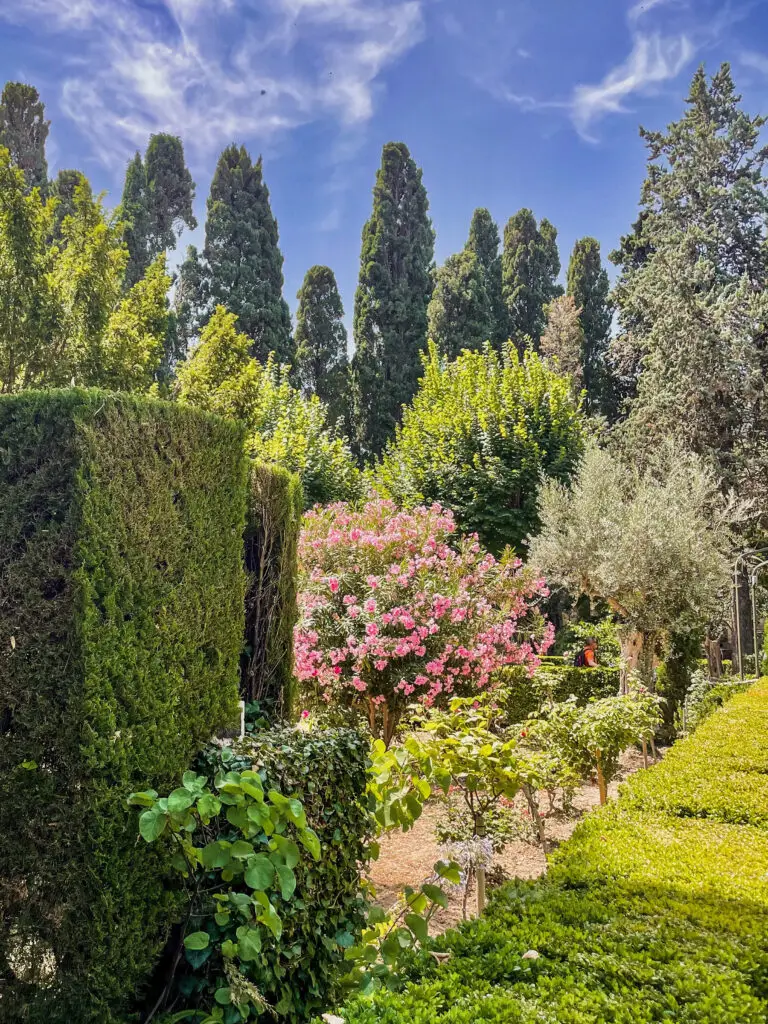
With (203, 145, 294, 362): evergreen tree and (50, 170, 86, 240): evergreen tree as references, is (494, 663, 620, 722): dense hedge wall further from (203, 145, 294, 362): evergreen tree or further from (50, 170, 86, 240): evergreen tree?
(50, 170, 86, 240): evergreen tree

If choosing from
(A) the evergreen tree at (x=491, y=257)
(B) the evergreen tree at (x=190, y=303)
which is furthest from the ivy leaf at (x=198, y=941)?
(A) the evergreen tree at (x=491, y=257)

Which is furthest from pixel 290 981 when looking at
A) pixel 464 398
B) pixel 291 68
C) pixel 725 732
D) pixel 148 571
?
pixel 464 398

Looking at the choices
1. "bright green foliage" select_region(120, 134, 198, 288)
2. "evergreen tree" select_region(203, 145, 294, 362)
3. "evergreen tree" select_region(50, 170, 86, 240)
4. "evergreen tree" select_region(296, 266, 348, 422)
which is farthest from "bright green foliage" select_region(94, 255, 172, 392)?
"bright green foliage" select_region(120, 134, 198, 288)

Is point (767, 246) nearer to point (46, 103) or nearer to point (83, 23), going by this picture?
point (83, 23)

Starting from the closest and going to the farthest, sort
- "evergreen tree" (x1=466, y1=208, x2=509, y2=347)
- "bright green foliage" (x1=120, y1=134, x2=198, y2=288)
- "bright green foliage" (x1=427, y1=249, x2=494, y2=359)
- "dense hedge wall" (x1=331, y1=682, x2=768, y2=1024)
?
"dense hedge wall" (x1=331, y1=682, x2=768, y2=1024) < "bright green foliage" (x1=427, y1=249, x2=494, y2=359) < "bright green foliage" (x1=120, y1=134, x2=198, y2=288) < "evergreen tree" (x1=466, y1=208, x2=509, y2=347)

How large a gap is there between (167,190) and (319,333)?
7.92 meters

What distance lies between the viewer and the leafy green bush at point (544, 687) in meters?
7.83

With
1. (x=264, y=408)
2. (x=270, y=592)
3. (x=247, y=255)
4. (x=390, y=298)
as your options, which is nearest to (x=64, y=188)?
(x=247, y=255)

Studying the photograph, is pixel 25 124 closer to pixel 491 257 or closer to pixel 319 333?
pixel 319 333

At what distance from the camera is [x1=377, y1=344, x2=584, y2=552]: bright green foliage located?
1322 cm

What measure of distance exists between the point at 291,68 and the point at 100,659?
19.4 feet

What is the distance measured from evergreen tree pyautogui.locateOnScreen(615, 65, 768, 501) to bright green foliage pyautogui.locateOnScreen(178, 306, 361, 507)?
766 cm

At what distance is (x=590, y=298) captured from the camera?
2411 cm

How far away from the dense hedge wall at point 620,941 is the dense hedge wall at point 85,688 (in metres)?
1.02
